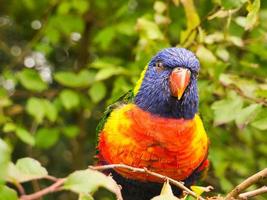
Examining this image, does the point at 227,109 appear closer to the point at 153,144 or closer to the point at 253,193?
the point at 153,144

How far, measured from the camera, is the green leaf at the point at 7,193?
0.93m

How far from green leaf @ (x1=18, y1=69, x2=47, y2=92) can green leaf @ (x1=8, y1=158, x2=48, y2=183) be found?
1.96 meters

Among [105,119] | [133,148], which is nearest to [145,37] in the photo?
[105,119]

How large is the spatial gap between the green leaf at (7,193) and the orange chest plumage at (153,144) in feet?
3.64

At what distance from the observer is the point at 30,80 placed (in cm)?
291

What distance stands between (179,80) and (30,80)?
1.19 metres

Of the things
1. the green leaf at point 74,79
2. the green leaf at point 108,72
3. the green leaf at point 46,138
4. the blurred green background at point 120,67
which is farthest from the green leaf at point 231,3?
the green leaf at point 46,138

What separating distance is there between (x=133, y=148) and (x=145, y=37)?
0.69 m

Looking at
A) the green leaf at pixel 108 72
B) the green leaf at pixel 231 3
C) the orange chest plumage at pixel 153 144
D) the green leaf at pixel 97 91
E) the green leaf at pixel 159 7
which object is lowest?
the orange chest plumage at pixel 153 144

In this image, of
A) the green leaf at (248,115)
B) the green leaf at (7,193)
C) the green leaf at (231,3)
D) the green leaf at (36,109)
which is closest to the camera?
the green leaf at (7,193)

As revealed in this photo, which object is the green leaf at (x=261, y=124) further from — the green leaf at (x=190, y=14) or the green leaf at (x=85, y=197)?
the green leaf at (x=85, y=197)

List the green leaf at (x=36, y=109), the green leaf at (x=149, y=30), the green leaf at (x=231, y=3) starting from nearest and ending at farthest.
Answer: the green leaf at (x=231, y=3) → the green leaf at (x=149, y=30) → the green leaf at (x=36, y=109)

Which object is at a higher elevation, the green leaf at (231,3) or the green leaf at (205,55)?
the green leaf at (231,3)

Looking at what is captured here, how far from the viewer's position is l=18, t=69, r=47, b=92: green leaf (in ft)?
9.45
